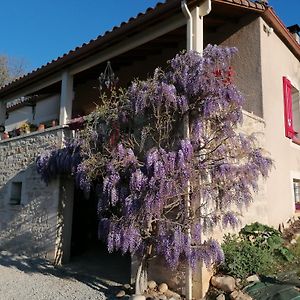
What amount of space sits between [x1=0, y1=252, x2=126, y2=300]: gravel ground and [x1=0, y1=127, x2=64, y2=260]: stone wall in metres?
0.66

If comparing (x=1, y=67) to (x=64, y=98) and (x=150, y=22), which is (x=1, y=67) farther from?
(x=150, y=22)

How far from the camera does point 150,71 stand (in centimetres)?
916

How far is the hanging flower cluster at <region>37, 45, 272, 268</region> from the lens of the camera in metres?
4.86

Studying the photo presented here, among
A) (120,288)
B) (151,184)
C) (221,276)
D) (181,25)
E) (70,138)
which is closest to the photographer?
(151,184)

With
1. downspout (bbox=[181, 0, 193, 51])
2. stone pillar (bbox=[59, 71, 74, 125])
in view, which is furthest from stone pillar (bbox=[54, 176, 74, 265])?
downspout (bbox=[181, 0, 193, 51])

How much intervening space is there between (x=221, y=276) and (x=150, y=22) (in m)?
4.33

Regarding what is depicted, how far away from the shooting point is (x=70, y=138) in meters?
7.70

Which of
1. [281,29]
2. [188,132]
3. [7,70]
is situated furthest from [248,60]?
[7,70]

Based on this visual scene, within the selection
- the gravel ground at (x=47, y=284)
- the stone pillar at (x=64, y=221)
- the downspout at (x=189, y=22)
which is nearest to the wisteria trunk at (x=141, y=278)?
the gravel ground at (x=47, y=284)

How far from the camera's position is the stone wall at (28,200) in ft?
25.6

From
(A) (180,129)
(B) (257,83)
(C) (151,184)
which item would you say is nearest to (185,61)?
(A) (180,129)

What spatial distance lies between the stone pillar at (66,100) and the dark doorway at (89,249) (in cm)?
171

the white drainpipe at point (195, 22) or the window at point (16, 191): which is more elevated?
the white drainpipe at point (195, 22)

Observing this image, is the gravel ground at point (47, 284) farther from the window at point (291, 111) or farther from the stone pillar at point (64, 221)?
the window at point (291, 111)
